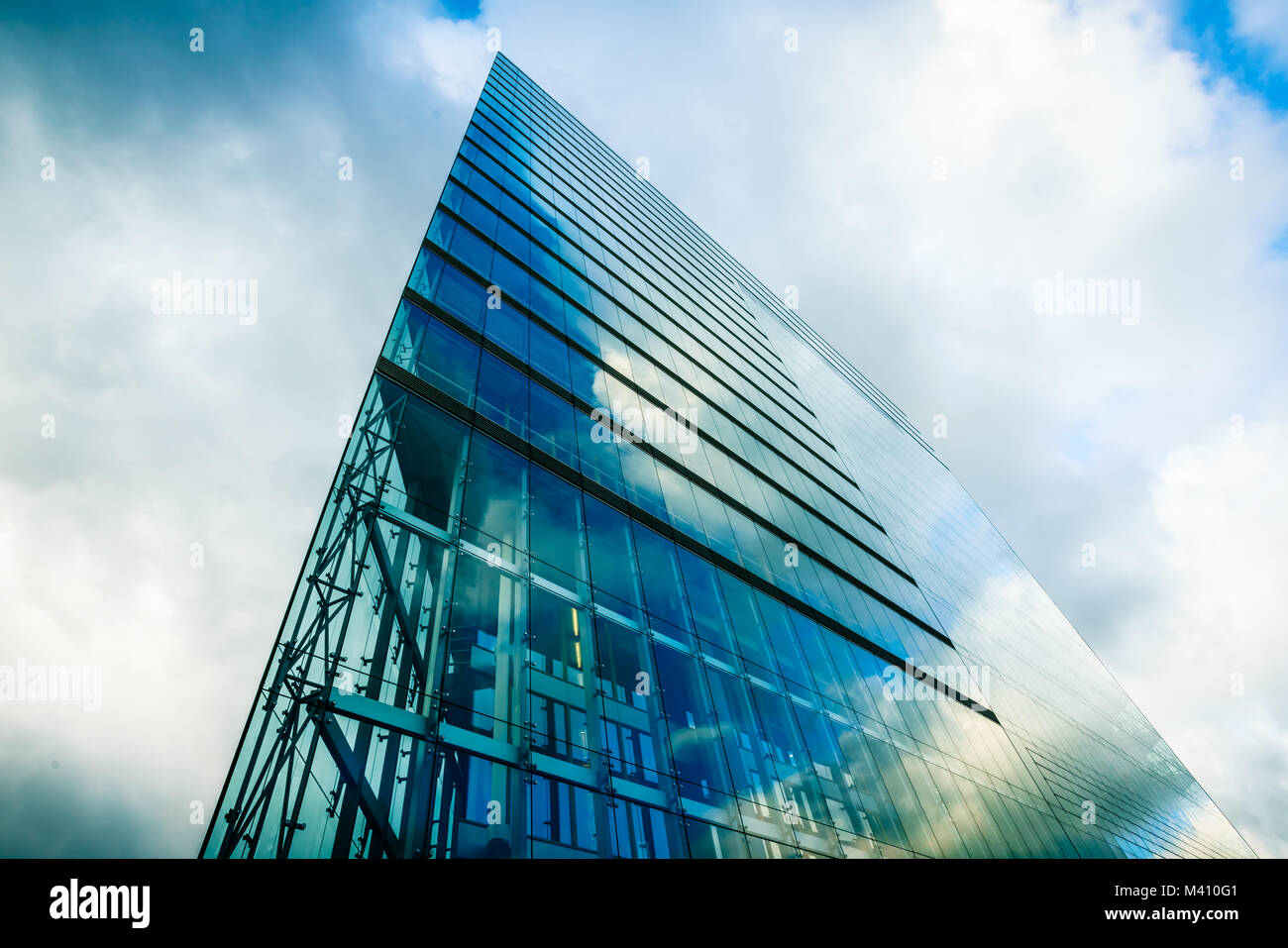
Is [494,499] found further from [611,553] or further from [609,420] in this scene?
[609,420]

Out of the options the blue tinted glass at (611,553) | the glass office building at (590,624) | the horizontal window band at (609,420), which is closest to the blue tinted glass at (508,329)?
the glass office building at (590,624)

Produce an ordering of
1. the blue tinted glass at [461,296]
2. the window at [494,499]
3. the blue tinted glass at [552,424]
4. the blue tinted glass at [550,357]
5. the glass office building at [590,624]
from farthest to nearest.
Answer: the blue tinted glass at [550,357], the blue tinted glass at [461,296], the blue tinted glass at [552,424], the window at [494,499], the glass office building at [590,624]

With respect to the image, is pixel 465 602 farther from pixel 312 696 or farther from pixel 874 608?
pixel 874 608

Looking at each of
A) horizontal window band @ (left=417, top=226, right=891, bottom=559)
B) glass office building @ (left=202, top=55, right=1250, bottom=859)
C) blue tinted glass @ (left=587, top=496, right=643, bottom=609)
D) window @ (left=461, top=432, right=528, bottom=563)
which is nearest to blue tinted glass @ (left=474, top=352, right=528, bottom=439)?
glass office building @ (left=202, top=55, right=1250, bottom=859)

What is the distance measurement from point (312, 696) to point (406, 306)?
6716mm

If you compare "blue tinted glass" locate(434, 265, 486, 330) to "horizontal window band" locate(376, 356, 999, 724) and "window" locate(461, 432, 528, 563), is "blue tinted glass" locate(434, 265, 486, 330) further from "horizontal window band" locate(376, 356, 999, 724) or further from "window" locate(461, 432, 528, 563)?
"window" locate(461, 432, 528, 563)

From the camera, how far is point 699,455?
14.5m

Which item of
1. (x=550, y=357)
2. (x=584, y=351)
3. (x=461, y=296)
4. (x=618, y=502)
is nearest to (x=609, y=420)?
(x=550, y=357)

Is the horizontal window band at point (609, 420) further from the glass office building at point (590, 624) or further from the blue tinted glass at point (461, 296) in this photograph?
the blue tinted glass at point (461, 296)

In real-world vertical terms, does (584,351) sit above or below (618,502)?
above

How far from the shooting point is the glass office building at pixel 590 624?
556cm

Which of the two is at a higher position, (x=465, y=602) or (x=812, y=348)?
(x=812, y=348)

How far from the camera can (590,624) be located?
812 cm
